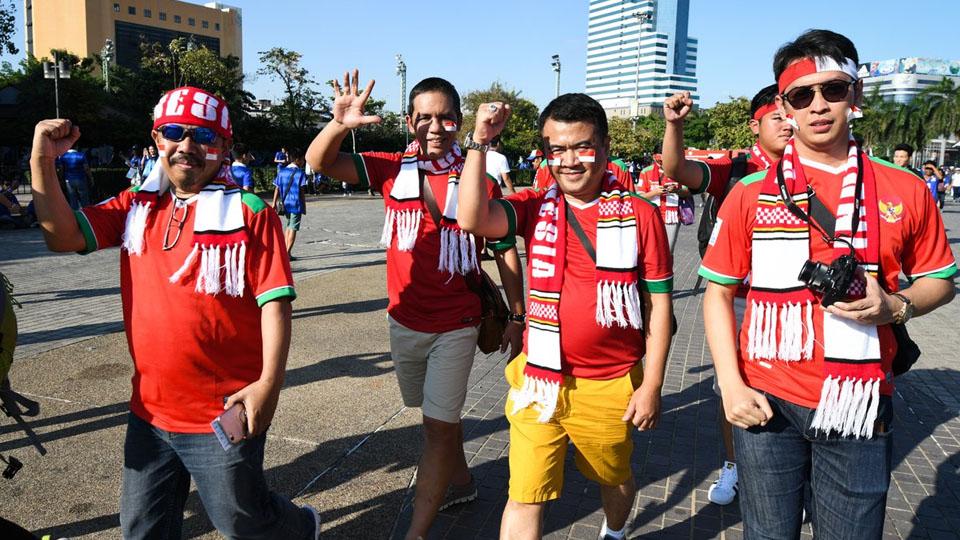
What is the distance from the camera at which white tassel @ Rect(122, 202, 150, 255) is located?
A: 2.51m

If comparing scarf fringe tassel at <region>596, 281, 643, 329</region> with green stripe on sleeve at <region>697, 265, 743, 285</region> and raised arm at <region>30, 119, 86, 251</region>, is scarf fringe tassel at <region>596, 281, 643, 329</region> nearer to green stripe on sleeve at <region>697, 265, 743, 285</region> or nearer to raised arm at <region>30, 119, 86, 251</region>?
green stripe on sleeve at <region>697, 265, 743, 285</region>

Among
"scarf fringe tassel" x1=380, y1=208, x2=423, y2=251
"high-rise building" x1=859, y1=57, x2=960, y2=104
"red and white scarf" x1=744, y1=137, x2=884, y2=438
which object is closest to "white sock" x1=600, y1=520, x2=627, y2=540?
"red and white scarf" x1=744, y1=137, x2=884, y2=438

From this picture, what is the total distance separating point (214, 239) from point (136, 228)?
1.06 ft

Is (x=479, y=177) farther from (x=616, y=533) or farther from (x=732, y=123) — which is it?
(x=732, y=123)

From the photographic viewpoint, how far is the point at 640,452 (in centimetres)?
450

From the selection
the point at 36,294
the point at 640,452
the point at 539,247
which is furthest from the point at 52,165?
the point at 36,294

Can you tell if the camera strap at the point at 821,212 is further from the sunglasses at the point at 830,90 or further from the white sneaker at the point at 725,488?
the white sneaker at the point at 725,488

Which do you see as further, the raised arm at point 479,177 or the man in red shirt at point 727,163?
the man in red shirt at point 727,163

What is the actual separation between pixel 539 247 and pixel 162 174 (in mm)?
1444

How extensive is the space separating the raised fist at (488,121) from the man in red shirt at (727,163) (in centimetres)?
81

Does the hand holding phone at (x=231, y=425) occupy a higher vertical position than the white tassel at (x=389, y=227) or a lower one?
lower

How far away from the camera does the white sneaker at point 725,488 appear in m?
3.84

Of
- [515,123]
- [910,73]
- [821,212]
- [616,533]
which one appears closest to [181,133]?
[821,212]

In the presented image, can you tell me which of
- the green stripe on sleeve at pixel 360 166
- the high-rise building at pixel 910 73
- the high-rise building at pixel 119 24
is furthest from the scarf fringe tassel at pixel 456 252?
the high-rise building at pixel 910 73
